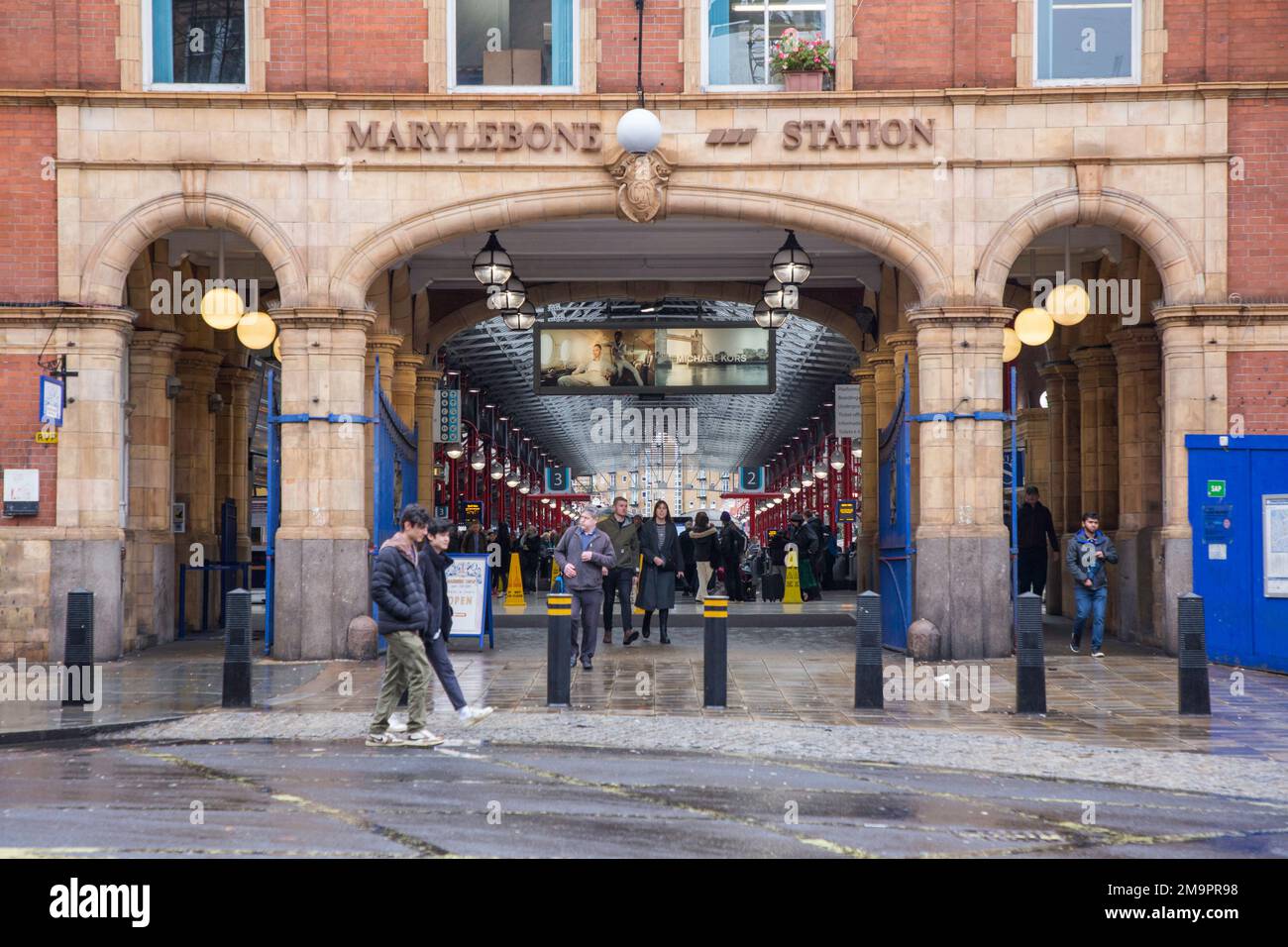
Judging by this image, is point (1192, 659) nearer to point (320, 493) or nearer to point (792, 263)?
point (792, 263)

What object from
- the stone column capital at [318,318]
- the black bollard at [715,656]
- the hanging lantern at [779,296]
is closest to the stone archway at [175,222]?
the stone column capital at [318,318]

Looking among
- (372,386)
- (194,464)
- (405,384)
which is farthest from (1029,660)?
(194,464)

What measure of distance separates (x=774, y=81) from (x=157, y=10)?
6.82 m

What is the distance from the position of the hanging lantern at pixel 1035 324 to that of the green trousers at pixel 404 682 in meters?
9.21

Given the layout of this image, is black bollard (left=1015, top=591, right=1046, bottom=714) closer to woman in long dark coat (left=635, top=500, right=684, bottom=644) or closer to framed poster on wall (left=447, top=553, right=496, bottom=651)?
woman in long dark coat (left=635, top=500, right=684, bottom=644)

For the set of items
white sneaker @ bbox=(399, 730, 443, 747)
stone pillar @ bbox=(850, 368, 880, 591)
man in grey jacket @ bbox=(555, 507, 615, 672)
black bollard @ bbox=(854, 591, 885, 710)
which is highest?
stone pillar @ bbox=(850, 368, 880, 591)

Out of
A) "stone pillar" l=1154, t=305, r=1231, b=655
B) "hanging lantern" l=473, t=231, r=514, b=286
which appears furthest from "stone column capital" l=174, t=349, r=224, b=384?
"stone pillar" l=1154, t=305, r=1231, b=655

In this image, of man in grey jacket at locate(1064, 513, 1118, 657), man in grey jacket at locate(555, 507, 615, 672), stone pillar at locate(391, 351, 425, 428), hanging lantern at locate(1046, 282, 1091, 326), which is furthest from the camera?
stone pillar at locate(391, 351, 425, 428)

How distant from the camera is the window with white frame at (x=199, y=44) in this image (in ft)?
59.9

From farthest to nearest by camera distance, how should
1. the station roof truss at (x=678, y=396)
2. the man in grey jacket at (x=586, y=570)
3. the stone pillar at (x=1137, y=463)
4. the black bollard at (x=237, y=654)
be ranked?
the station roof truss at (x=678, y=396) < the stone pillar at (x=1137, y=463) < the man in grey jacket at (x=586, y=570) < the black bollard at (x=237, y=654)

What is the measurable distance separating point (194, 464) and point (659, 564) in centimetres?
712

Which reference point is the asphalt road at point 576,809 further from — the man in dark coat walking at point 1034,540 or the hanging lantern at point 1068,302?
the man in dark coat walking at point 1034,540

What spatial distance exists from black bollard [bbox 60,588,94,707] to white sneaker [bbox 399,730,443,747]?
342cm

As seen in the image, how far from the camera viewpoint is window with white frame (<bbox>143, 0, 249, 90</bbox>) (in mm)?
18266
